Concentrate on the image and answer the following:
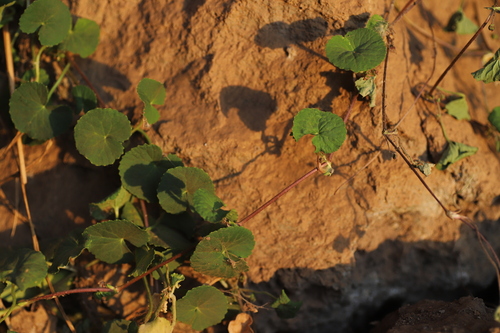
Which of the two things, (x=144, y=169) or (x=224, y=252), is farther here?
(x=144, y=169)

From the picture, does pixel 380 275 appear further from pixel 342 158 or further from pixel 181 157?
pixel 181 157

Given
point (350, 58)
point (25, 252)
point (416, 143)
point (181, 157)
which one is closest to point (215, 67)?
point (181, 157)

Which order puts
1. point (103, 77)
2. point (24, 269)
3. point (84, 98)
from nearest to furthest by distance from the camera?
1. point (24, 269)
2. point (84, 98)
3. point (103, 77)

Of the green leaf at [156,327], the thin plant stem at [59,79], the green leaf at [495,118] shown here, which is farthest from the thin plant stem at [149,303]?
the green leaf at [495,118]

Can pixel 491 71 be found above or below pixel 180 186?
above

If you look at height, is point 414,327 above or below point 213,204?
below

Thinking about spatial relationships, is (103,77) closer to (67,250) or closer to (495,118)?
(67,250)

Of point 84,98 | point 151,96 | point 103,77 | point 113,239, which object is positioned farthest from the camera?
point 103,77

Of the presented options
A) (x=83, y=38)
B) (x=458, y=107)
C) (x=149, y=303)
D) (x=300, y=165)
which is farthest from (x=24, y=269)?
(x=458, y=107)
